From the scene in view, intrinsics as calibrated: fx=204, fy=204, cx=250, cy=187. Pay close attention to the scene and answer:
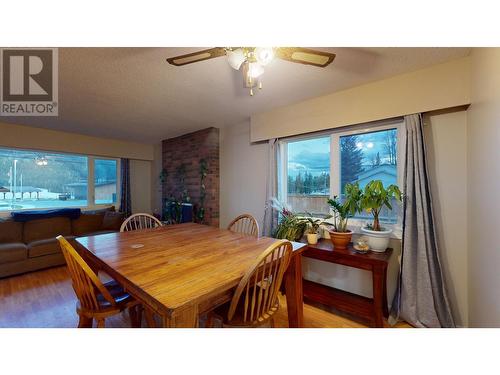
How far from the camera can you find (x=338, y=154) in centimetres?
230

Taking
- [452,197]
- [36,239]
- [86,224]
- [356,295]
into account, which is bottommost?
[356,295]

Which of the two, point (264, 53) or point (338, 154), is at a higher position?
point (264, 53)

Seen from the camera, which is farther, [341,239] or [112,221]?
[112,221]

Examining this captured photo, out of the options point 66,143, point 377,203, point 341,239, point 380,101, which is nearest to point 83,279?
point 341,239

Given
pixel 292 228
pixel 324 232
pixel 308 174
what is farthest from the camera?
pixel 308 174

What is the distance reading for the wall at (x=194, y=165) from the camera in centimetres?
336

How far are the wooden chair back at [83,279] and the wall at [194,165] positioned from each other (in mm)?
2177

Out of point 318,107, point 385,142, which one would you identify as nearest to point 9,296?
point 318,107

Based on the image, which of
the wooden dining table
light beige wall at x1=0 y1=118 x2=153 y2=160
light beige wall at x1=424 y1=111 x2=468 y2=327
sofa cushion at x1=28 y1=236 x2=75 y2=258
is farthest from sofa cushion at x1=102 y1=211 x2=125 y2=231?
light beige wall at x1=424 y1=111 x2=468 y2=327

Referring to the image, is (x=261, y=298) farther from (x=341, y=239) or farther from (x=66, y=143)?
(x=66, y=143)

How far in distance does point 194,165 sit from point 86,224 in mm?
2144

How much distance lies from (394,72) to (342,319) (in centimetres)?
223
